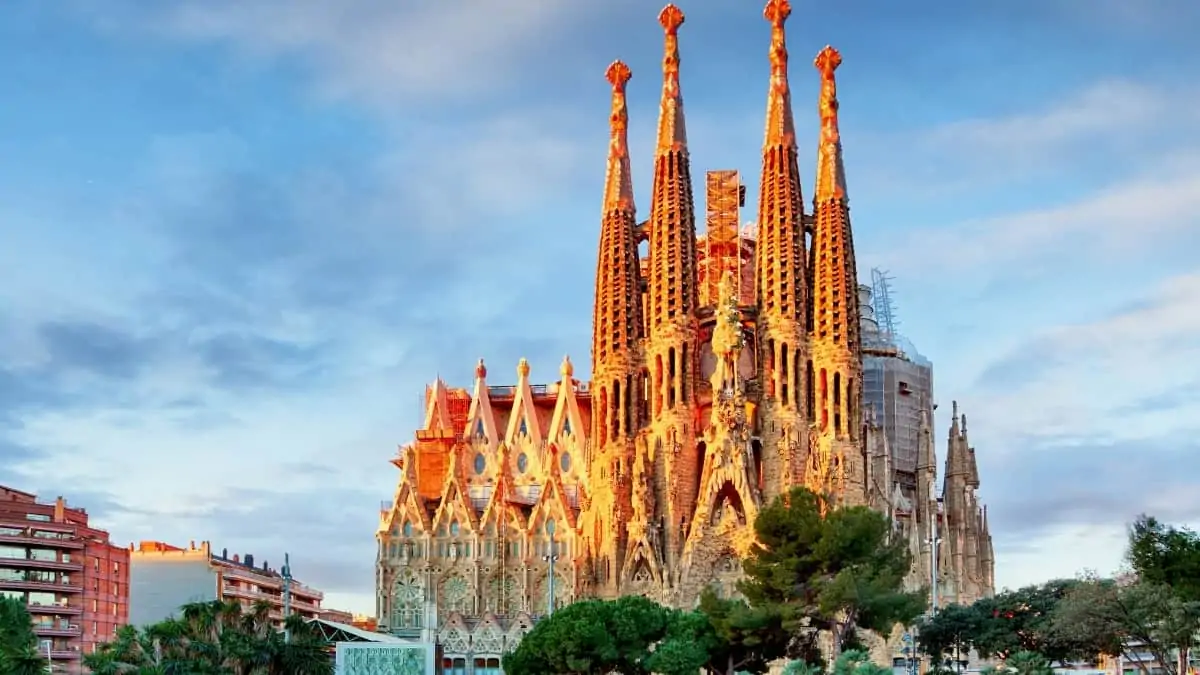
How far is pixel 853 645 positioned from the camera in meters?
43.7

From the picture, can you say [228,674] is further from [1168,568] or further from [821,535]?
[1168,568]

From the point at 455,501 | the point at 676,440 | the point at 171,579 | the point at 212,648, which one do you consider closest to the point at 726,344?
the point at 676,440

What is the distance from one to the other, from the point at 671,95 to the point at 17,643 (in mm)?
38754

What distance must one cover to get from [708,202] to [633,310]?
7699 mm

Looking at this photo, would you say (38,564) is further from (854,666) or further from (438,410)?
(854,666)

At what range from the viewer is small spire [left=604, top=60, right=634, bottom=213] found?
2630 inches

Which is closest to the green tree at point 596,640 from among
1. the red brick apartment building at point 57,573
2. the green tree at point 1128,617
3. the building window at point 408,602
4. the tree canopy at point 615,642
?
the tree canopy at point 615,642

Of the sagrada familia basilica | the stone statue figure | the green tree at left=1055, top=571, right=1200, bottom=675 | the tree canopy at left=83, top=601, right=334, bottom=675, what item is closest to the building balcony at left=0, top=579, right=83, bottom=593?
the sagrada familia basilica

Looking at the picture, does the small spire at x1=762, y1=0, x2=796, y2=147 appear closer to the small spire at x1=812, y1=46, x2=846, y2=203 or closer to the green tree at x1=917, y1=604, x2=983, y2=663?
the small spire at x1=812, y1=46, x2=846, y2=203

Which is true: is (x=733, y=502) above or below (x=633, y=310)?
below

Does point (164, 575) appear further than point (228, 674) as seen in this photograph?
Yes

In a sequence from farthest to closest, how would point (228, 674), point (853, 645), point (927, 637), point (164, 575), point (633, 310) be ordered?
point (164, 575), point (633, 310), point (927, 637), point (853, 645), point (228, 674)

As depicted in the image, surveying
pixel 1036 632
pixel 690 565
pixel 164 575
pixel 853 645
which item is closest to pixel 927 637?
pixel 1036 632

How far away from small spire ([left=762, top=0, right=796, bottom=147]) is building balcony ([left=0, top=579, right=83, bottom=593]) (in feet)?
118
